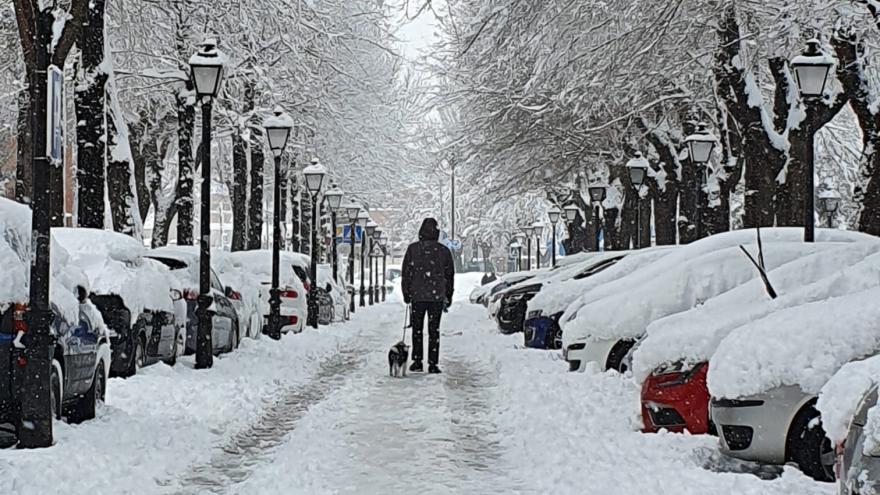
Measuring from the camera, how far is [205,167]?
16969 mm

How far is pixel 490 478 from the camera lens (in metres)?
8.84

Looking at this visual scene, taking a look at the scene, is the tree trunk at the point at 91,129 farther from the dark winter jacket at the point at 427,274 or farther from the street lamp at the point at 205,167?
the dark winter jacket at the point at 427,274

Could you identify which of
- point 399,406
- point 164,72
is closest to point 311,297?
point 164,72

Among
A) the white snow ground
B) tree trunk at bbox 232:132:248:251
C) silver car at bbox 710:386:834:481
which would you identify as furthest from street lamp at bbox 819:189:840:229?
silver car at bbox 710:386:834:481

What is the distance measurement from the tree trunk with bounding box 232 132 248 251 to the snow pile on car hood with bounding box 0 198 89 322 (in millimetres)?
21015

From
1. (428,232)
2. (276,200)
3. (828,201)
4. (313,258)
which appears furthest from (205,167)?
(828,201)

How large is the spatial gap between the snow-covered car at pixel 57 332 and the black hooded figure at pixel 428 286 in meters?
5.94

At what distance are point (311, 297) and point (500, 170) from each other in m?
13.0

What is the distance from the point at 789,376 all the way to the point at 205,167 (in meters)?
10.4

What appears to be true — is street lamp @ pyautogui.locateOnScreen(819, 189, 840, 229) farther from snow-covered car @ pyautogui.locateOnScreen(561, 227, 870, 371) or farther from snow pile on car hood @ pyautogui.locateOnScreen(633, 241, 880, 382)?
snow pile on car hood @ pyautogui.locateOnScreen(633, 241, 880, 382)

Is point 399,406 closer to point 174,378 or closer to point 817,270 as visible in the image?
point 174,378

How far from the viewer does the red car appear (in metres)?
9.98

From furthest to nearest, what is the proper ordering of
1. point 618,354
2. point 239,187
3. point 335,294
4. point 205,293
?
point 335,294
point 239,187
point 205,293
point 618,354

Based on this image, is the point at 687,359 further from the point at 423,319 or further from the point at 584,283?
the point at 584,283
